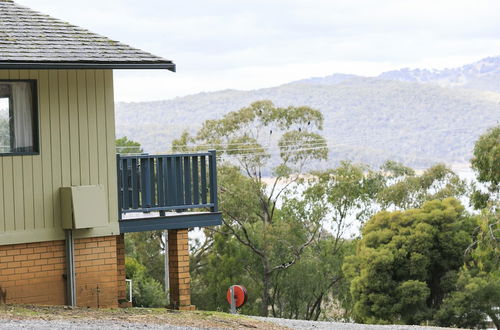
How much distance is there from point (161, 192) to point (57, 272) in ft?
7.29

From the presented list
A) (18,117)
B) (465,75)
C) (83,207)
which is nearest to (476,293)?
(83,207)

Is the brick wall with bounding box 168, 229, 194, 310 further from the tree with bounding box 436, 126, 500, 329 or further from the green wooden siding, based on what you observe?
the tree with bounding box 436, 126, 500, 329

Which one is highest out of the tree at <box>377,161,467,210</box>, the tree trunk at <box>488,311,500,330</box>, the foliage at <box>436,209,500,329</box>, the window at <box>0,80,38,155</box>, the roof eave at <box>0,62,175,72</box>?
the roof eave at <box>0,62,175,72</box>

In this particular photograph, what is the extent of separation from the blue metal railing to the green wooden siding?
299mm

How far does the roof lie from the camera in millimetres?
13297

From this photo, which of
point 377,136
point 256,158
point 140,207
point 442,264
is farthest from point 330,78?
point 140,207

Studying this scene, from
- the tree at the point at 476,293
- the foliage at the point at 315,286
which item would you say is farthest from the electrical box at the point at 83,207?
the foliage at the point at 315,286

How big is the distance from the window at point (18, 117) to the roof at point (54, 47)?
612mm

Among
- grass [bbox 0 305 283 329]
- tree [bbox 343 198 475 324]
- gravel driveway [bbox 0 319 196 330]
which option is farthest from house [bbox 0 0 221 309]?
tree [bbox 343 198 475 324]

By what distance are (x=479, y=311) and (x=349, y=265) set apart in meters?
5.59

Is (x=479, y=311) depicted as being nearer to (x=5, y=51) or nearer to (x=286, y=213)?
(x=286, y=213)

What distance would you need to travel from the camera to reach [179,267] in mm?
15852

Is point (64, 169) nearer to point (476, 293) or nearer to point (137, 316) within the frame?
point (137, 316)

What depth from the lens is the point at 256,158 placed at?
45.4 metres
